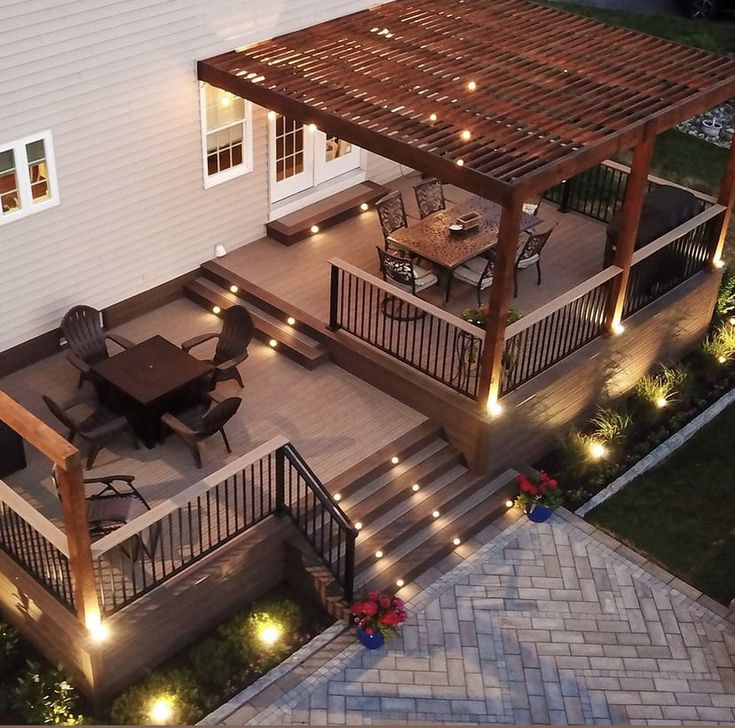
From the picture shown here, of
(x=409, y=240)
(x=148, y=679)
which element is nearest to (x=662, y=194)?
(x=409, y=240)

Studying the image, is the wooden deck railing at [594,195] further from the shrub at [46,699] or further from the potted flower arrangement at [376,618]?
the shrub at [46,699]

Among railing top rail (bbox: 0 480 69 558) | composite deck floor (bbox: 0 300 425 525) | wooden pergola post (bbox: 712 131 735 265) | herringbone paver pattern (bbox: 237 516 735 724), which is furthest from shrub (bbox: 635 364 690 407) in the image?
railing top rail (bbox: 0 480 69 558)

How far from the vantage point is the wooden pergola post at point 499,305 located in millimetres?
11398

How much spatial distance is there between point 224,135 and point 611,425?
605cm

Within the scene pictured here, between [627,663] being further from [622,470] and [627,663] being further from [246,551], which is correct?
[246,551]

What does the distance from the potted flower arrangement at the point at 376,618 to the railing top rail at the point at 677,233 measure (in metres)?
5.24

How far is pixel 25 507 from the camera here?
1027 cm

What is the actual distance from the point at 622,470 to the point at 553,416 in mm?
1099

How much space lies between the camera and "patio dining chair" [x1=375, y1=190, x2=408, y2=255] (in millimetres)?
14773

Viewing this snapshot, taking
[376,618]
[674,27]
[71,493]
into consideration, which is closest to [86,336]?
[71,493]

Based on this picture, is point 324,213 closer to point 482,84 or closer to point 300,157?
point 300,157

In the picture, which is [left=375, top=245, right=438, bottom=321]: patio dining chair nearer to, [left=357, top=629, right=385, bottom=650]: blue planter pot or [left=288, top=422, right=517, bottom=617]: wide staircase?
[left=288, top=422, right=517, bottom=617]: wide staircase

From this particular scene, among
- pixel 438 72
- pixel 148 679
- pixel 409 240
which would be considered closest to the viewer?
pixel 148 679

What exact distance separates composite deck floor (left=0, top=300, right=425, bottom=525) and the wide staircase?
0.71ft
